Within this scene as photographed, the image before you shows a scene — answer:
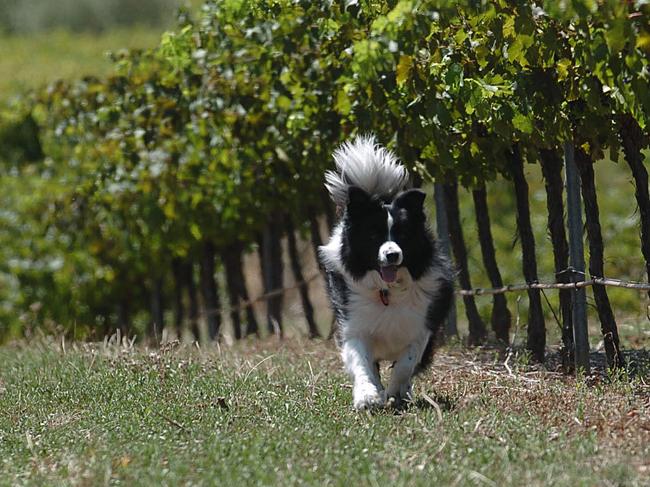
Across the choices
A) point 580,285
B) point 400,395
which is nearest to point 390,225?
point 400,395

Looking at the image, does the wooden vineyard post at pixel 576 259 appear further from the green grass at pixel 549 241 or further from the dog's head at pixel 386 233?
the green grass at pixel 549 241

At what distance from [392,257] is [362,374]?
2.41 ft

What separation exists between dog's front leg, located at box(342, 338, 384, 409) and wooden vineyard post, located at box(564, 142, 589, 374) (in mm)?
1369

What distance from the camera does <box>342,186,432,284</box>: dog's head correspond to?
24.2 ft

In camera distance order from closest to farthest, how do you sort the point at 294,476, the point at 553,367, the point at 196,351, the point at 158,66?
the point at 294,476, the point at 553,367, the point at 196,351, the point at 158,66

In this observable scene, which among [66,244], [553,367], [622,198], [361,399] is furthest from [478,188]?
[622,198]

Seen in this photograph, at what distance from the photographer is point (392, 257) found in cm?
723

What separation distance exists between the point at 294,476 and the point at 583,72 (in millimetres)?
3213

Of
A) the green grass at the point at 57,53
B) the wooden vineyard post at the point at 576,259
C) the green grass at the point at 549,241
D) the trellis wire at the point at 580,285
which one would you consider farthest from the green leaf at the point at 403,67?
the green grass at the point at 57,53

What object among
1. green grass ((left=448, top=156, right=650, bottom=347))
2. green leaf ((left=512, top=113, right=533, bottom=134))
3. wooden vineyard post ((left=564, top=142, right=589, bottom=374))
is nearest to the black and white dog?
green leaf ((left=512, top=113, right=533, bottom=134))

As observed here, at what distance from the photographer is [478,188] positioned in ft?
31.0

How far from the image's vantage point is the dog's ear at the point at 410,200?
24.2 feet

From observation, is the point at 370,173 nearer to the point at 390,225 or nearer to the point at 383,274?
the point at 390,225

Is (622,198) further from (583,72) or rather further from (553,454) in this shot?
(553,454)
